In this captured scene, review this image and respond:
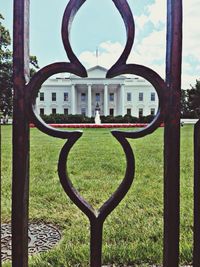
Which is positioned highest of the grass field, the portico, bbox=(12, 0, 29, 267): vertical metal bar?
the portico

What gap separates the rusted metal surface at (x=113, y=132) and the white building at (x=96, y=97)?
3190cm

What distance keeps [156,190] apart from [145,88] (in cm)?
3254

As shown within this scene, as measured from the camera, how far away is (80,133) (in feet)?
1.52

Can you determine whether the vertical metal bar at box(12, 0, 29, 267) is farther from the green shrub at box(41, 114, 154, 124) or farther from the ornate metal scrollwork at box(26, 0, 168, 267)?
the green shrub at box(41, 114, 154, 124)

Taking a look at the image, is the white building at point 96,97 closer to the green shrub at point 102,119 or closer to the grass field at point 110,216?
the green shrub at point 102,119

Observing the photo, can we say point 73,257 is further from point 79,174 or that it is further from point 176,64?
point 79,174

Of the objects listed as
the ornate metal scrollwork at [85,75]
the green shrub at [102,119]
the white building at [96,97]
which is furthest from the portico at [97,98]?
the ornate metal scrollwork at [85,75]

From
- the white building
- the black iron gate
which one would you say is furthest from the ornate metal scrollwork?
the white building

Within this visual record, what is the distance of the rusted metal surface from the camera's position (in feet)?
1.48

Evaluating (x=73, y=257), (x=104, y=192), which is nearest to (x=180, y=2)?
(x=73, y=257)

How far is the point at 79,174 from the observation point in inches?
115

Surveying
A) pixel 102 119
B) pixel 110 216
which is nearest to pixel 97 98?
pixel 102 119

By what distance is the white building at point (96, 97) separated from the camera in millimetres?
32906

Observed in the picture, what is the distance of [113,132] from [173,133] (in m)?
0.09
